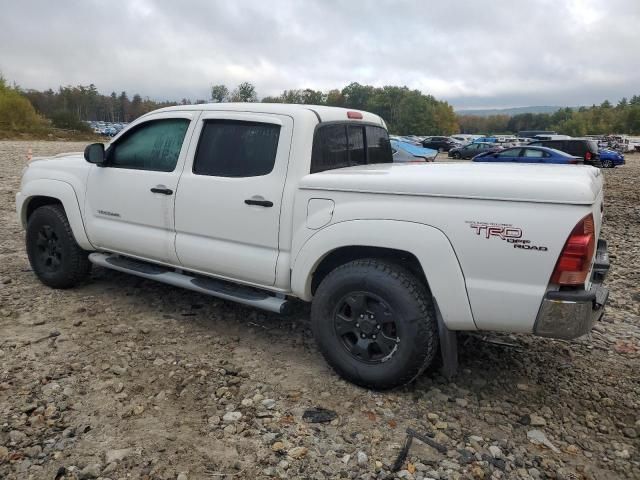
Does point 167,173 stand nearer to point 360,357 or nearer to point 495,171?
point 360,357

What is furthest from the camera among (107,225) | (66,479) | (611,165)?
(611,165)

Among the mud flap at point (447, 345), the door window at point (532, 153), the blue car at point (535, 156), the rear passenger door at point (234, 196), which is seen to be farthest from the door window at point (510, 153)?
the mud flap at point (447, 345)

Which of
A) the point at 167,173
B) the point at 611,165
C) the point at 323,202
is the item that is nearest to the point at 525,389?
the point at 323,202

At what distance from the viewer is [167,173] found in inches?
164

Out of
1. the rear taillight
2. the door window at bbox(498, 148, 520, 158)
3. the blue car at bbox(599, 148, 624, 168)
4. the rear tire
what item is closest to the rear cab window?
the rear taillight

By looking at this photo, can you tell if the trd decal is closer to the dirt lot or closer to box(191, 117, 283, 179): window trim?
the dirt lot

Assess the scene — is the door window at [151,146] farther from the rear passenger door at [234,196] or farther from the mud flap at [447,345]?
the mud flap at [447,345]

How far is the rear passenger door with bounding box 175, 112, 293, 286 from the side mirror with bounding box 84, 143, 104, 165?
98 centimetres

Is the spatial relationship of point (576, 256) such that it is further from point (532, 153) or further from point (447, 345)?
point (532, 153)

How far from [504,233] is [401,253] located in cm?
70

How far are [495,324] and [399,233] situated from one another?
0.74m

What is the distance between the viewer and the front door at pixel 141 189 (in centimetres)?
418

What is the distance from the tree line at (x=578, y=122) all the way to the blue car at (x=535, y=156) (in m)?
69.2

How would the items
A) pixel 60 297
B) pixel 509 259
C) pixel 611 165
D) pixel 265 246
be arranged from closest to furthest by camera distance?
pixel 509 259 < pixel 265 246 < pixel 60 297 < pixel 611 165
